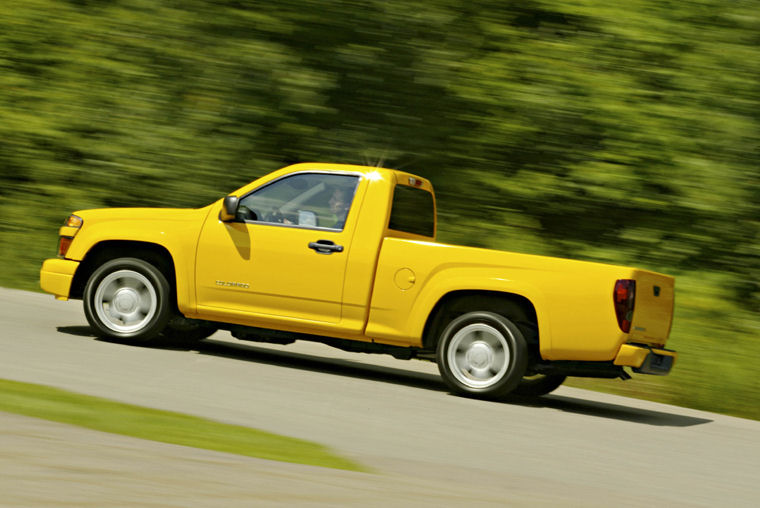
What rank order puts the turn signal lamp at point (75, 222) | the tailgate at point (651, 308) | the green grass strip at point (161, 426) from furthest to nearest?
the turn signal lamp at point (75, 222) < the tailgate at point (651, 308) < the green grass strip at point (161, 426)

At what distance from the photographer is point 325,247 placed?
902 cm

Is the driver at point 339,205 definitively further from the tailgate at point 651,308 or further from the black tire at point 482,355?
the tailgate at point 651,308

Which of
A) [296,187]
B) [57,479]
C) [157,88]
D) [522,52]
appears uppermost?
[522,52]

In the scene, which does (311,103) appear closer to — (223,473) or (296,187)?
(296,187)

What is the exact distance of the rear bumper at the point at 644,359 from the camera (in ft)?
27.3

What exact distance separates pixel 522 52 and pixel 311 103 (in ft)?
10.0

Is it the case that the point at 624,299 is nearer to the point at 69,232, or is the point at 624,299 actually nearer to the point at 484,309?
the point at 484,309

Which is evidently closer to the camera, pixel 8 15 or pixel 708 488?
pixel 708 488

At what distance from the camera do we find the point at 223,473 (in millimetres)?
5156

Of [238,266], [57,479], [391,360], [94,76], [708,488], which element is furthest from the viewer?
[94,76]

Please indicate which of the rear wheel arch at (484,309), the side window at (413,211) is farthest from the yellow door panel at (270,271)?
the rear wheel arch at (484,309)

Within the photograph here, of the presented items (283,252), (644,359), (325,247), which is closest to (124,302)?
(283,252)

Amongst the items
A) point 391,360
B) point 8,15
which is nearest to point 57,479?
point 391,360

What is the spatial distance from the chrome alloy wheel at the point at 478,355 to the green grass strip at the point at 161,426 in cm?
267
